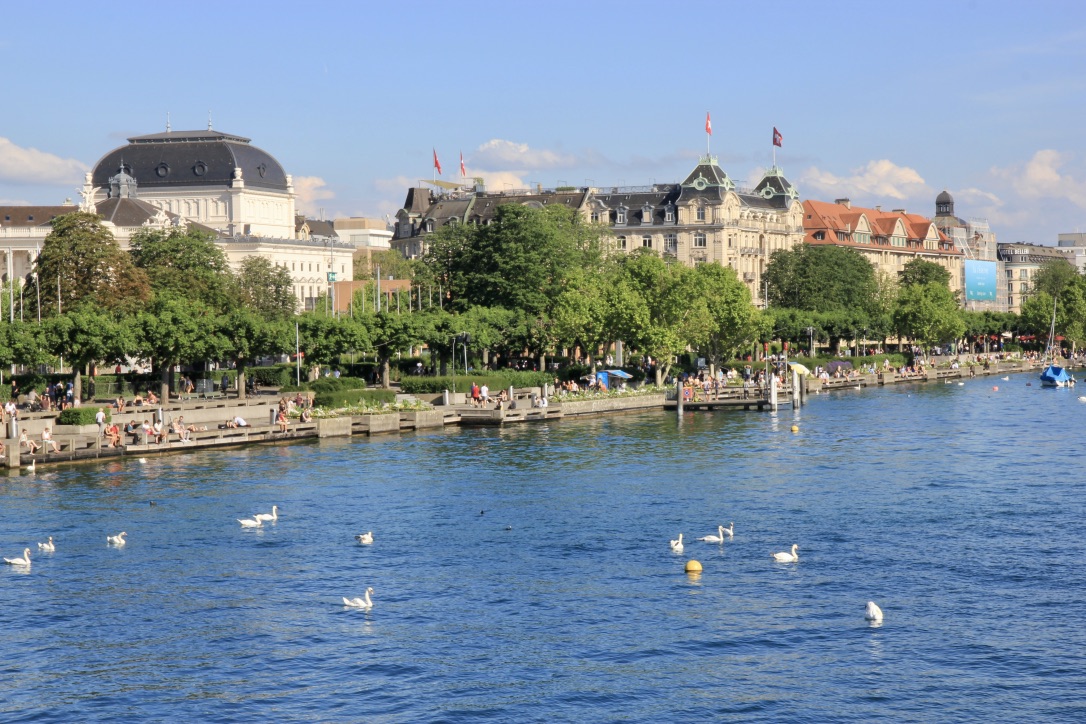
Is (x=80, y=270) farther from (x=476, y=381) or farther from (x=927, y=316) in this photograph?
(x=927, y=316)

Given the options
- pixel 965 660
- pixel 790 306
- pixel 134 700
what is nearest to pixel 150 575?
pixel 134 700

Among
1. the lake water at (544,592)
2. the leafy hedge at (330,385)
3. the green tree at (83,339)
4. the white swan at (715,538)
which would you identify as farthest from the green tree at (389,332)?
the white swan at (715,538)

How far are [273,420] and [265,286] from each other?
200 feet

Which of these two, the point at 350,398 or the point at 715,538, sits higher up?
the point at 350,398

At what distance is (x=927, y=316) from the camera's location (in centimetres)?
16512

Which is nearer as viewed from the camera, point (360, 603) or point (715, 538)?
point (360, 603)

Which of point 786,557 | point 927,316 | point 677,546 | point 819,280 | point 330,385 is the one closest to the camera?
point 786,557

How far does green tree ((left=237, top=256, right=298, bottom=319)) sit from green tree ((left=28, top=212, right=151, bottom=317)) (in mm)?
23693

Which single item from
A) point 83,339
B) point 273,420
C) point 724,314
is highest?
point 724,314

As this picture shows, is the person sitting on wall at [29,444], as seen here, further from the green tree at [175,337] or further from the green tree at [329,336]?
the green tree at [329,336]

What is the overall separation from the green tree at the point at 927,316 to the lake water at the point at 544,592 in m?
97.7

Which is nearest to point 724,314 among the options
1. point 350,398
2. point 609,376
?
point 609,376

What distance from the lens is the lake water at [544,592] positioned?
3350 cm

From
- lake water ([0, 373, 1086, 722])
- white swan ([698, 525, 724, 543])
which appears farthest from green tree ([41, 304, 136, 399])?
white swan ([698, 525, 724, 543])
